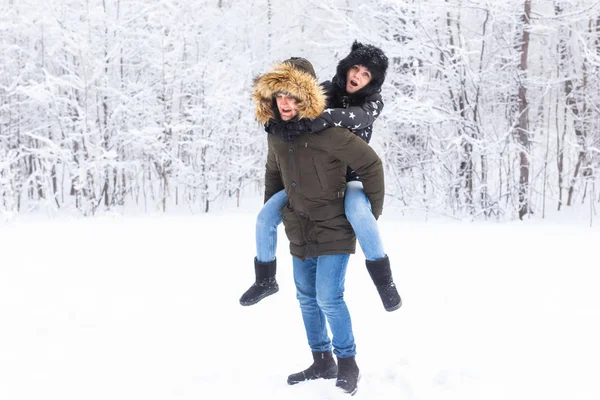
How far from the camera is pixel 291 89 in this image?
2.58 metres

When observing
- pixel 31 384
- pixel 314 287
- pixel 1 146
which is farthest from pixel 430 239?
pixel 1 146

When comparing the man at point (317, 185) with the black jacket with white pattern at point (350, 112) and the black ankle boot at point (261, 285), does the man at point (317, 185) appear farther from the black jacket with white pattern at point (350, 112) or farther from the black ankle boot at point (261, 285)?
the black ankle boot at point (261, 285)

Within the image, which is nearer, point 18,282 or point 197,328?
point 197,328

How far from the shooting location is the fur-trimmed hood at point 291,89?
8.46 ft

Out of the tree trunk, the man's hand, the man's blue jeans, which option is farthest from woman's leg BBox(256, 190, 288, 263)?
the tree trunk

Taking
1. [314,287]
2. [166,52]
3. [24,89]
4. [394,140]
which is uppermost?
[166,52]

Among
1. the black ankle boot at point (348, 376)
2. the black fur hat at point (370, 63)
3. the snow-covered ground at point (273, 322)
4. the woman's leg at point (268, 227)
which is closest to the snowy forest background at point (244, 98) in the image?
the snow-covered ground at point (273, 322)

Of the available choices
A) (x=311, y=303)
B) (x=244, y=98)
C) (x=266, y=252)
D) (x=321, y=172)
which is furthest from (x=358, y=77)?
(x=244, y=98)

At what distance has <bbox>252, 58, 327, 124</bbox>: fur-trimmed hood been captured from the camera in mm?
2578

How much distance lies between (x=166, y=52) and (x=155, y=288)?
22.6 feet

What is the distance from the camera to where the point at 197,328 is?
13.3ft

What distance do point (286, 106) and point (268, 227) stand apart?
66 centimetres

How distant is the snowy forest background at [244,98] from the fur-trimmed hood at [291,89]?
5.84m

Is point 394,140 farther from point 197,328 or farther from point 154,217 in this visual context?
point 197,328
